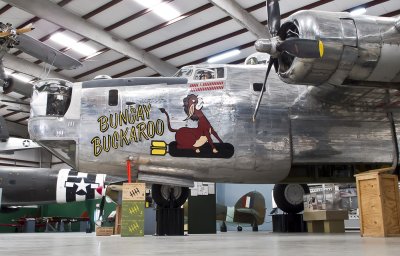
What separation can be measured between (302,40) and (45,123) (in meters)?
4.72

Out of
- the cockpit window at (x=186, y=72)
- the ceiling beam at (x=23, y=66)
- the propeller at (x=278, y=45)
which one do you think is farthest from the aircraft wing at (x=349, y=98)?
the ceiling beam at (x=23, y=66)

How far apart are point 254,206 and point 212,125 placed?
428 inches

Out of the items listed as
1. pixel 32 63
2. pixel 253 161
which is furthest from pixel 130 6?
pixel 253 161

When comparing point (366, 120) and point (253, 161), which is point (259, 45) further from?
point (366, 120)

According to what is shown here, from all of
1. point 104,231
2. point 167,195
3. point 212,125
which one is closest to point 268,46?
point 212,125

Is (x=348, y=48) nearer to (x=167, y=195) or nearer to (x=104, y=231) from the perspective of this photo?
(x=167, y=195)

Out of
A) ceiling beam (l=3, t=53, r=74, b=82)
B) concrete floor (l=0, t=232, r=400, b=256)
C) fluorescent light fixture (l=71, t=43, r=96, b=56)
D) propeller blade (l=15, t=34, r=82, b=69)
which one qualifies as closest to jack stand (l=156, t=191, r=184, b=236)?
concrete floor (l=0, t=232, r=400, b=256)

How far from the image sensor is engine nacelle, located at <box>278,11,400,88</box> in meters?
6.29

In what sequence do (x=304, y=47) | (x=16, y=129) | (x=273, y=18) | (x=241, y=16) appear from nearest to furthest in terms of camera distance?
(x=304, y=47) < (x=273, y=18) < (x=241, y=16) < (x=16, y=129)

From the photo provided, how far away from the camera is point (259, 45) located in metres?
6.77

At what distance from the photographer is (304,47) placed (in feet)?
19.9

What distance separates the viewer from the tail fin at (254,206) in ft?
57.9

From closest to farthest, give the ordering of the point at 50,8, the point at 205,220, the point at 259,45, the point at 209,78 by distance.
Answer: the point at 259,45
the point at 209,78
the point at 205,220
the point at 50,8

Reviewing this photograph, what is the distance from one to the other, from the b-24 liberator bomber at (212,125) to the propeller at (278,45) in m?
0.04
